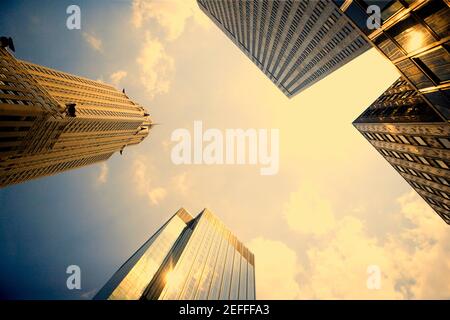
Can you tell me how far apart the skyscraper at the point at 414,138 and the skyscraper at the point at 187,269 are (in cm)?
6495

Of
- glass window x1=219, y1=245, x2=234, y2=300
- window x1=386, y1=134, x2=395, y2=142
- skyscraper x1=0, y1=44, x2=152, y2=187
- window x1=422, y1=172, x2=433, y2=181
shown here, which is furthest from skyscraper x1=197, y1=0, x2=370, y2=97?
glass window x1=219, y1=245, x2=234, y2=300

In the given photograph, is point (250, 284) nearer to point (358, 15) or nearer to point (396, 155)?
point (396, 155)

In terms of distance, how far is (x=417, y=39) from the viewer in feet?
62.1

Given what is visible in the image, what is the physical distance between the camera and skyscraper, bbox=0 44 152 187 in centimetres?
4347

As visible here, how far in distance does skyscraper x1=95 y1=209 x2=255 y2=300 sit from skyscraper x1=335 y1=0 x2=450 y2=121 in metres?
75.3

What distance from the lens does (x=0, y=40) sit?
1747 inches

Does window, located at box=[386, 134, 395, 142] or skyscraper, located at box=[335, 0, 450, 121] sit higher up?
skyscraper, located at box=[335, 0, 450, 121]

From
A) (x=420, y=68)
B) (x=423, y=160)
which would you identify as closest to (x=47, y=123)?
(x=420, y=68)

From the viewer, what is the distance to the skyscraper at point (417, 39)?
1691cm

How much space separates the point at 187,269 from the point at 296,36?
8519cm

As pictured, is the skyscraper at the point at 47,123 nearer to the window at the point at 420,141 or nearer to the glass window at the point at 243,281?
the window at the point at 420,141

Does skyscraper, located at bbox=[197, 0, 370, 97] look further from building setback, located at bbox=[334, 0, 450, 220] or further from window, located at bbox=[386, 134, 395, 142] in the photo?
window, located at bbox=[386, 134, 395, 142]
